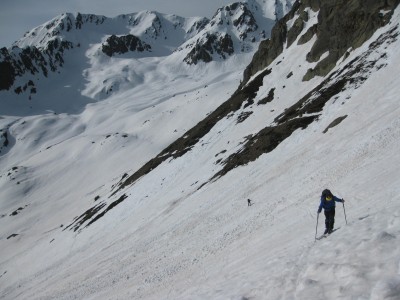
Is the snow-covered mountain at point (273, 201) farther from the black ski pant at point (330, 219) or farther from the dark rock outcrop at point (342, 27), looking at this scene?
the black ski pant at point (330, 219)

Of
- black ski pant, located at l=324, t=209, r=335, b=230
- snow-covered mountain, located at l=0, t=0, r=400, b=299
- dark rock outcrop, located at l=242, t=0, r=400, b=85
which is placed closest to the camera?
snow-covered mountain, located at l=0, t=0, r=400, b=299

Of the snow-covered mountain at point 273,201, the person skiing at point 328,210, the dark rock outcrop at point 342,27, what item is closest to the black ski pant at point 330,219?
the person skiing at point 328,210

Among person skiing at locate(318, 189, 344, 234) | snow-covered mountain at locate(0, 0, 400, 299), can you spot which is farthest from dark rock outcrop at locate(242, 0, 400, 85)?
person skiing at locate(318, 189, 344, 234)

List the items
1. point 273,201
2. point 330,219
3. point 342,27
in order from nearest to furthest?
point 330,219
point 273,201
point 342,27

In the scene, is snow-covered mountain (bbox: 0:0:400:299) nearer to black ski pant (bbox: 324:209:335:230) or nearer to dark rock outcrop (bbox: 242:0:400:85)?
dark rock outcrop (bbox: 242:0:400:85)

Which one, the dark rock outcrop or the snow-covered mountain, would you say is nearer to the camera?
the snow-covered mountain

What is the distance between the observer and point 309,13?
8212 cm

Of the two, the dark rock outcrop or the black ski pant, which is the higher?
the dark rock outcrop

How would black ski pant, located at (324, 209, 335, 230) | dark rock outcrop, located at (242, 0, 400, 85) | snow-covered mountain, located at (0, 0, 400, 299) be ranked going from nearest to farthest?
1. snow-covered mountain, located at (0, 0, 400, 299)
2. black ski pant, located at (324, 209, 335, 230)
3. dark rock outcrop, located at (242, 0, 400, 85)

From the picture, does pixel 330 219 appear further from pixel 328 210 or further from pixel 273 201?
pixel 273 201

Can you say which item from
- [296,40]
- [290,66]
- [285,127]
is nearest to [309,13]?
[296,40]

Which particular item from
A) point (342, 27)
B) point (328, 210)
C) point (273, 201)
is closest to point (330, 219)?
point (328, 210)

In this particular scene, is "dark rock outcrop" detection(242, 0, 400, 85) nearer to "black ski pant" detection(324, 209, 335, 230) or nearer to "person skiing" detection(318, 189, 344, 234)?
"person skiing" detection(318, 189, 344, 234)

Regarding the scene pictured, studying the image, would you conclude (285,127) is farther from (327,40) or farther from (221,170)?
(327,40)
